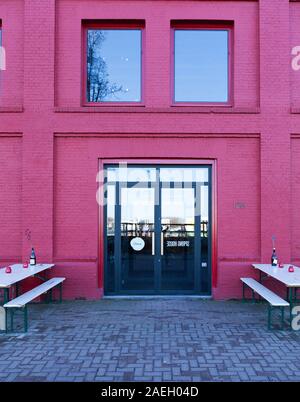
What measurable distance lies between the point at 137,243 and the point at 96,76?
12.5ft

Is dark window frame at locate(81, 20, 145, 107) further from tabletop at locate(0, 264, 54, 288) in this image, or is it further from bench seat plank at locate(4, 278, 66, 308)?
bench seat plank at locate(4, 278, 66, 308)

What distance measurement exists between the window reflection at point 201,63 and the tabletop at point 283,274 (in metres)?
3.81

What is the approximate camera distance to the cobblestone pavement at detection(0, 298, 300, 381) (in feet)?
15.2

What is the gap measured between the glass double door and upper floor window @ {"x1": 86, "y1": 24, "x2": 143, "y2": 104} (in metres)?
1.84

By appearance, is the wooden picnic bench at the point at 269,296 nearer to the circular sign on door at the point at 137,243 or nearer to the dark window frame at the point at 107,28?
the circular sign on door at the point at 137,243

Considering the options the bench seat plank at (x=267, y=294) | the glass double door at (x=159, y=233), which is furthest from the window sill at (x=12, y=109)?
the bench seat plank at (x=267, y=294)

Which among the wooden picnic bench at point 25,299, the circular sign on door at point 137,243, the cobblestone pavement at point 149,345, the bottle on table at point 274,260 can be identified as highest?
the circular sign on door at point 137,243

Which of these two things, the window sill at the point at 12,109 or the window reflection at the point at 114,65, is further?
the window reflection at the point at 114,65

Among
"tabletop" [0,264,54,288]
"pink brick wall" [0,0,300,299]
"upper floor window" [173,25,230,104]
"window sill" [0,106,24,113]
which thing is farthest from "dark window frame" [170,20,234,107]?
"tabletop" [0,264,54,288]

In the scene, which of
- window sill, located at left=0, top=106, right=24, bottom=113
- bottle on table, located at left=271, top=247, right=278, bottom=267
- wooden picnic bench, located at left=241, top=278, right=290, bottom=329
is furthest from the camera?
window sill, located at left=0, top=106, right=24, bottom=113

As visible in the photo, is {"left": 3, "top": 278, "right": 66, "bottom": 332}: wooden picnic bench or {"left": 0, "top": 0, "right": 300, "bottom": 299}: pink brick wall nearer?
{"left": 3, "top": 278, "right": 66, "bottom": 332}: wooden picnic bench

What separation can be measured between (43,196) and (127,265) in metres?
2.32

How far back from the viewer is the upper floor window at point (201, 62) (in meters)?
8.70

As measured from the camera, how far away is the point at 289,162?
8328mm
